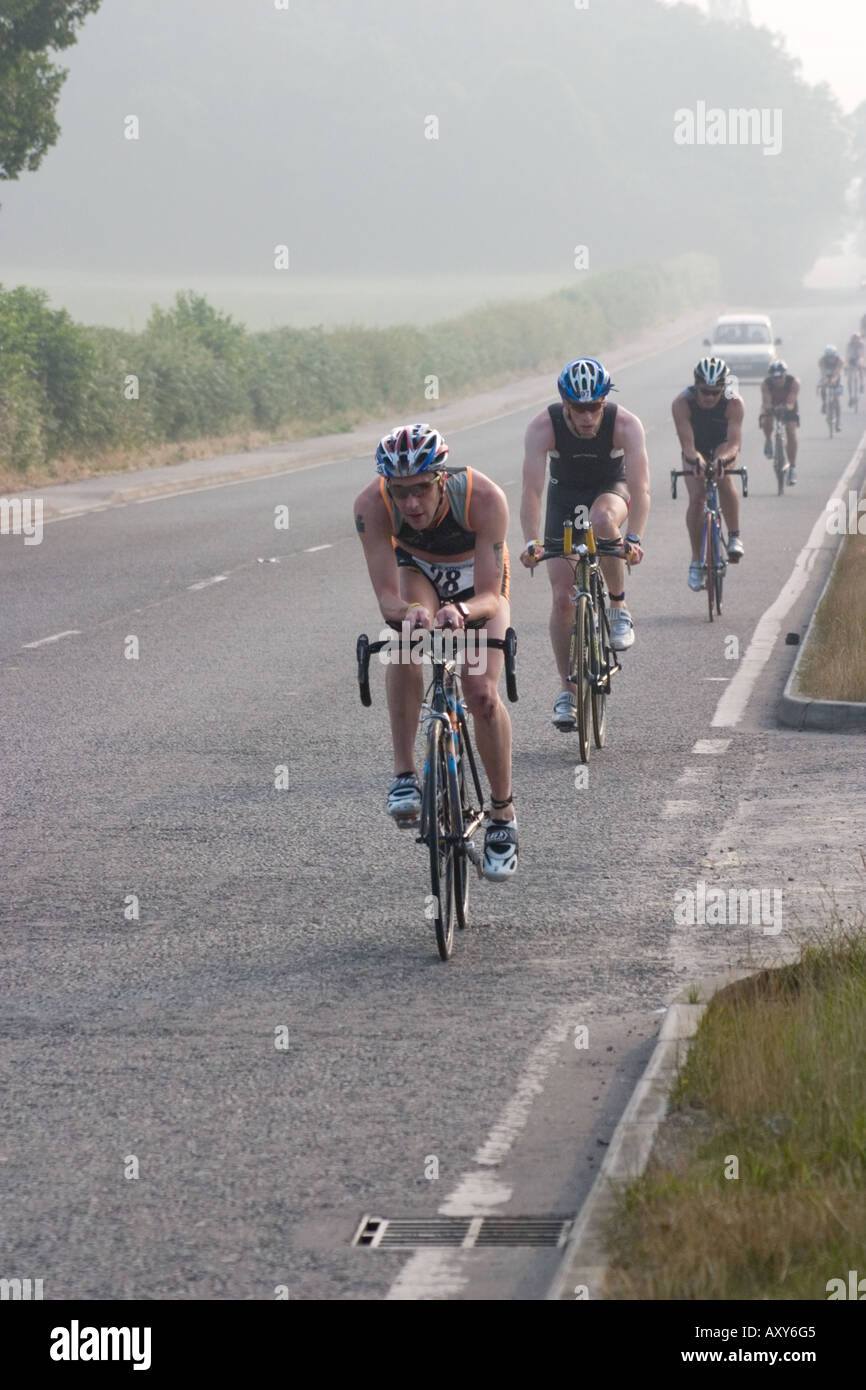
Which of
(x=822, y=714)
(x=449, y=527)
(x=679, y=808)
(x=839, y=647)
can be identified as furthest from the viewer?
(x=839, y=647)

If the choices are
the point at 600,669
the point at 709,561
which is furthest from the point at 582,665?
the point at 709,561

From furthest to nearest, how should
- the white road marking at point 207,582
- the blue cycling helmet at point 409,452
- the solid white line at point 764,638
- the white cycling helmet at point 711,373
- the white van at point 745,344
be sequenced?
the white van at point 745,344 < the white road marking at point 207,582 < the white cycling helmet at point 711,373 < the solid white line at point 764,638 < the blue cycling helmet at point 409,452

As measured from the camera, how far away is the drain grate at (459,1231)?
455 centimetres

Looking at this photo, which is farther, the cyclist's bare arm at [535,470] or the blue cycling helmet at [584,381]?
the cyclist's bare arm at [535,470]

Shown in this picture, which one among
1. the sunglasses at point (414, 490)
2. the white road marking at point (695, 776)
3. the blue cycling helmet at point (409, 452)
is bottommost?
the white road marking at point (695, 776)

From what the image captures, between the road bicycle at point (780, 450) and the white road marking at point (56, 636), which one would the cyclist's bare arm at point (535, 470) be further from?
the road bicycle at point (780, 450)

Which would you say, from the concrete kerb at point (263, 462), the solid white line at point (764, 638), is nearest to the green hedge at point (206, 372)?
the concrete kerb at point (263, 462)

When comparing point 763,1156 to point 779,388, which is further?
point 779,388

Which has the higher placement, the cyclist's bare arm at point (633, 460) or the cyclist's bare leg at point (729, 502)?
the cyclist's bare arm at point (633, 460)

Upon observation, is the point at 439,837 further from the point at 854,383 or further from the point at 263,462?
the point at 854,383

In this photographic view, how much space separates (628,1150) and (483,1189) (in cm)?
38

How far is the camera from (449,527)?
7.39 meters

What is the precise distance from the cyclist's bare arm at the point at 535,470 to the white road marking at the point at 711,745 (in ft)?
4.71
